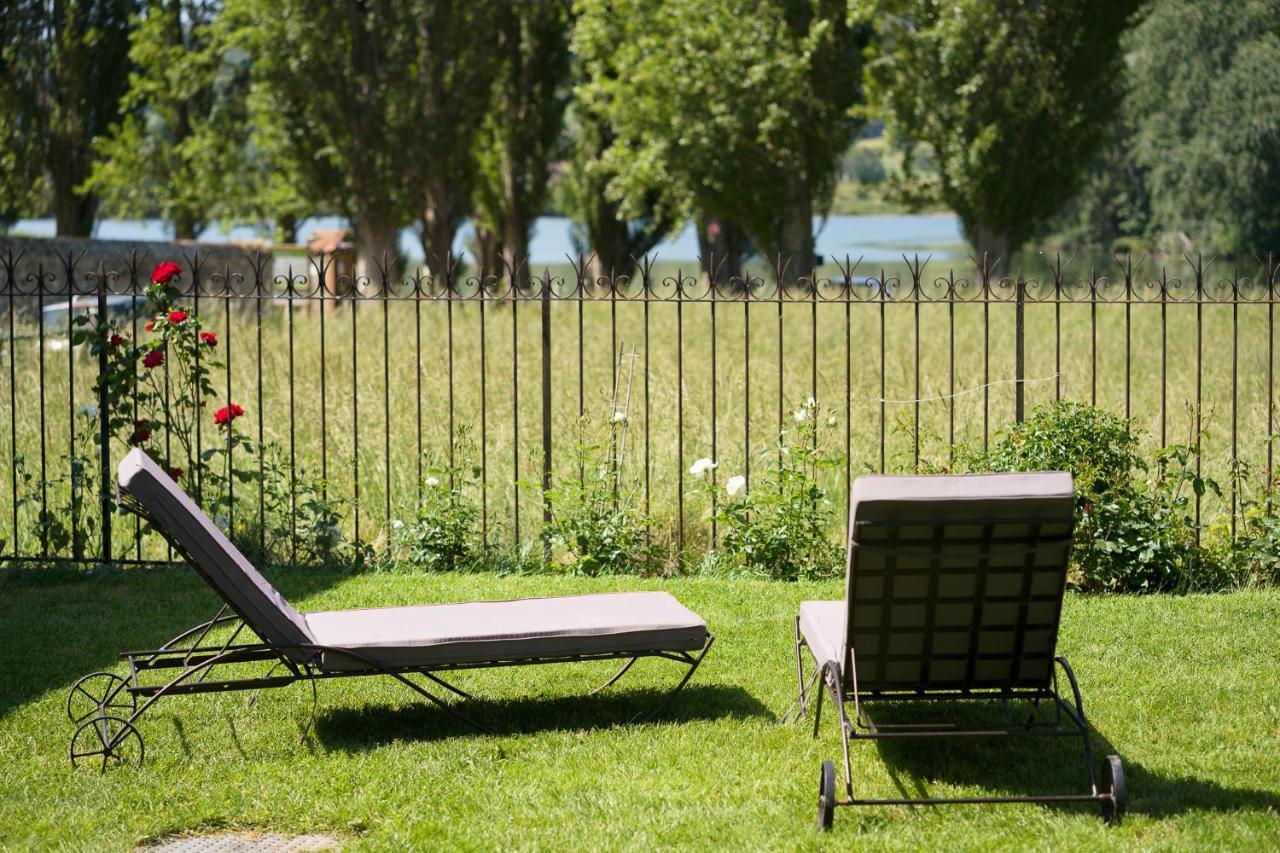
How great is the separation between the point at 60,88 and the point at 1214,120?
78.8 feet

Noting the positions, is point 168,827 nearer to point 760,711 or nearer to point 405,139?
point 760,711

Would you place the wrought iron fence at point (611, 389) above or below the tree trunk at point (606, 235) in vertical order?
below

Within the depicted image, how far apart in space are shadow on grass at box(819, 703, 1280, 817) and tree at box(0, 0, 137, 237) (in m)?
26.5

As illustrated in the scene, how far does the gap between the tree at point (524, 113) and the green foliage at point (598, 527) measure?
19.6 meters

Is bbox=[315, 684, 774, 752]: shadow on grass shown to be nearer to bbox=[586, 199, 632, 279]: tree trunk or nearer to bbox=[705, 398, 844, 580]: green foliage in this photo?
bbox=[705, 398, 844, 580]: green foliage

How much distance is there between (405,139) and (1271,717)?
70.7 feet

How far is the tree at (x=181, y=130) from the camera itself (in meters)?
28.4

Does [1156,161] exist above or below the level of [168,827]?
above

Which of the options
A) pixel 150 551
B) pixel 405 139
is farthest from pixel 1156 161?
pixel 150 551

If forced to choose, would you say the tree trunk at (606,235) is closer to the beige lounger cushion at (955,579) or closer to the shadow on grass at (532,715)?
the shadow on grass at (532,715)

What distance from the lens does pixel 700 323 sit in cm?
1662

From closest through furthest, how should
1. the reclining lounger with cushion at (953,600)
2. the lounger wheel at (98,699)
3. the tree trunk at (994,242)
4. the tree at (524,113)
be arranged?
the reclining lounger with cushion at (953,600)
the lounger wheel at (98,699)
the tree trunk at (994,242)
the tree at (524,113)

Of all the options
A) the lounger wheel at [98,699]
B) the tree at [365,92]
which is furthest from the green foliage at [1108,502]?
the tree at [365,92]

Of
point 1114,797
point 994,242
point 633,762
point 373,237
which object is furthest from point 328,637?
point 994,242
